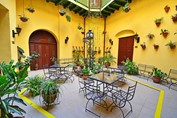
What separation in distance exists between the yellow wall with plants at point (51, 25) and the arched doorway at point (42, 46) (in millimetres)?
357

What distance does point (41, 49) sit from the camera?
7.24m

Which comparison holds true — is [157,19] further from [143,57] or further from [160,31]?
[143,57]

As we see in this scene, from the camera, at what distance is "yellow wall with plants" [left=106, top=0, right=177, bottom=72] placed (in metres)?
5.19

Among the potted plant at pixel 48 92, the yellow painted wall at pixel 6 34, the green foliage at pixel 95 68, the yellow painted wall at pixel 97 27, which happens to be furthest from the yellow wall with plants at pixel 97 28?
the potted plant at pixel 48 92

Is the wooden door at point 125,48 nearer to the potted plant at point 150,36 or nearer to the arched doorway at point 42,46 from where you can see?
the potted plant at point 150,36

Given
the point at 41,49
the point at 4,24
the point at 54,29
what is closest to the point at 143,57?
the point at 54,29

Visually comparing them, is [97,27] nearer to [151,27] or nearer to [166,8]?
[151,27]

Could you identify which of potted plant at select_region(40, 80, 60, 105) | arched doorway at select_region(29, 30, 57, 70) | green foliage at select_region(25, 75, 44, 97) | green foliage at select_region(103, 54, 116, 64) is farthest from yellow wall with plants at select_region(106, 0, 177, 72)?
green foliage at select_region(25, 75, 44, 97)

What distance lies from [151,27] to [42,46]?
21.7 ft

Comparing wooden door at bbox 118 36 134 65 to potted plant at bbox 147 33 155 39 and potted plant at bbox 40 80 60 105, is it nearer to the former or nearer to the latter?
potted plant at bbox 147 33 155 39

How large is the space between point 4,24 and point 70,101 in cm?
434

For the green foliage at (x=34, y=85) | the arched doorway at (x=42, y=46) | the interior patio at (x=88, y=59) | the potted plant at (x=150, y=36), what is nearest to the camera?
the interior patio at (x=88, y=59)

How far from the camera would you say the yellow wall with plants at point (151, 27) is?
519 cm

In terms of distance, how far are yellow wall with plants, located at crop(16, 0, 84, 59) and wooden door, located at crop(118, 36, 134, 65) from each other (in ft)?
10.2
